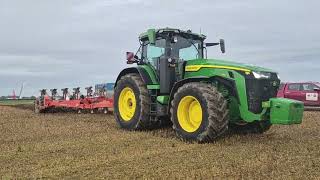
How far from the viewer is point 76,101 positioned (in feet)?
61.5

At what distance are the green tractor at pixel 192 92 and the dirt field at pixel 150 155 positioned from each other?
0.42 metres

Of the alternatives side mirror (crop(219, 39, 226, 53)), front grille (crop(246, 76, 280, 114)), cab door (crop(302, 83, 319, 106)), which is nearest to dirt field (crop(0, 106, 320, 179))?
front grille (crop(246, 76, 280, 114))

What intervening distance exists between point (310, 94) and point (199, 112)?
1548 centimetres

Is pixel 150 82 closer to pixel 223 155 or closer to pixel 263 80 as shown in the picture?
pixel 263 80

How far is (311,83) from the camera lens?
25.0 metres

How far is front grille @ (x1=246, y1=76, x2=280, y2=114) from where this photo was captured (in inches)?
407

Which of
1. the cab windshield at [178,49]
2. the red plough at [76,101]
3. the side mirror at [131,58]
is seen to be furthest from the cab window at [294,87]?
the side mirror at [131,58]

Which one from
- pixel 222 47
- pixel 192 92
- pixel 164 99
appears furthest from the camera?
pixel 222 47

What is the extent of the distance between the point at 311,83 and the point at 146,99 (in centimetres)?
1502

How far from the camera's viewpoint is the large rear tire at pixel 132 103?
→ 484 inches

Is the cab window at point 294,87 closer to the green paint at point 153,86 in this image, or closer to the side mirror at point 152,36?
the green paint at point 153,86

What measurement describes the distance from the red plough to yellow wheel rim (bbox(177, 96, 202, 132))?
23.3 ft

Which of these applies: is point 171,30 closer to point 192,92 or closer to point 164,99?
point 164,99

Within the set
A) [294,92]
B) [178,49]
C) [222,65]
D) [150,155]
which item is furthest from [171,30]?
[294,92]
